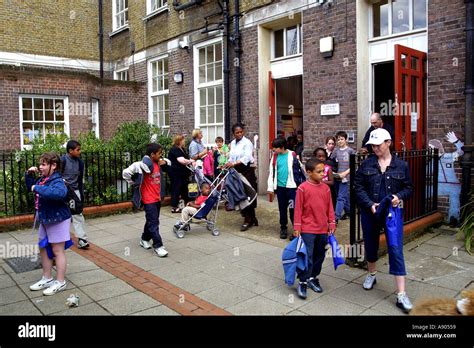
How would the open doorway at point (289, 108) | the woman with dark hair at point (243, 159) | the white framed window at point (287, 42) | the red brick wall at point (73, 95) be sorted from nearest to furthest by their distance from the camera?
the woman with dark hair at point (243, 159) < the white framed window at point (287, 42) < the open doorway at point (289, 108) < the red brick wall at point (73, 95)

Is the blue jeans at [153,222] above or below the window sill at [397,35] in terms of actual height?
below

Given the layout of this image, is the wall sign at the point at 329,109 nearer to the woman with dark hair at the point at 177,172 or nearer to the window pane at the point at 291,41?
the window pane at the point at 291,41

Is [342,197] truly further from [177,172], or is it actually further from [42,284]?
[42,284]

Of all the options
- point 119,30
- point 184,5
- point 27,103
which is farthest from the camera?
point 119,30

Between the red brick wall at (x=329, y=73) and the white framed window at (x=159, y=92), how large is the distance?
6.62 meters

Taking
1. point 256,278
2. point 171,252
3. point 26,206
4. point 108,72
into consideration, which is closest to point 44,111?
point 108,72

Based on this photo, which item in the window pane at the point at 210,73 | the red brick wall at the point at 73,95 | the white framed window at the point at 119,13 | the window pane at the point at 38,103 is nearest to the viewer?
the window pane at the point at 210,73

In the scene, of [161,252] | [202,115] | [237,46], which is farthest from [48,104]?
[161,252]

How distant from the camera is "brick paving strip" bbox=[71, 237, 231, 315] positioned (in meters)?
4.32

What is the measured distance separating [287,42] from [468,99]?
201 inches

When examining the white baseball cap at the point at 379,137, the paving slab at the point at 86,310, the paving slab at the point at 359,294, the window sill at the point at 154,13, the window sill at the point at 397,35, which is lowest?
the paving slab at the point at 359,294

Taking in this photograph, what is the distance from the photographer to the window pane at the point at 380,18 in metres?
8.75

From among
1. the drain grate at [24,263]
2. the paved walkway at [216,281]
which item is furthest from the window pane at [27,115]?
the drain grate at [24,263]

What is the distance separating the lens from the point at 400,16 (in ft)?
27.8
